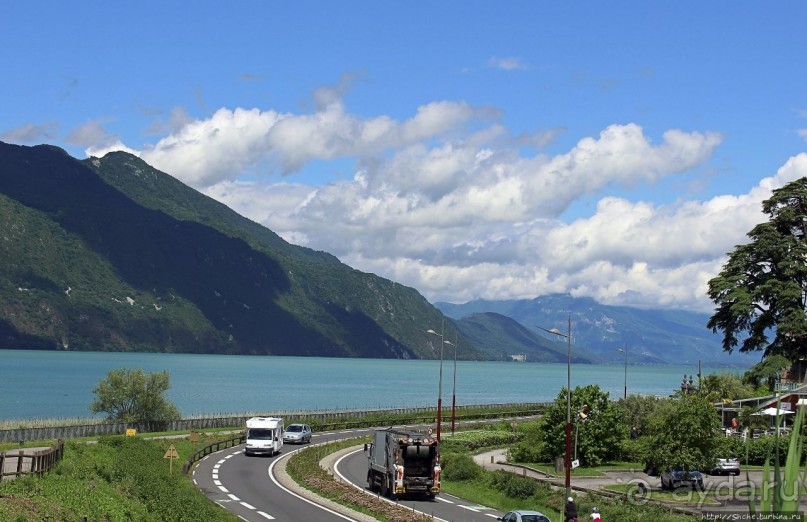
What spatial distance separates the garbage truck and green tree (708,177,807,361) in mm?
47197

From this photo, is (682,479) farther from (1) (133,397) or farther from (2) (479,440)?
(1) (133,397)

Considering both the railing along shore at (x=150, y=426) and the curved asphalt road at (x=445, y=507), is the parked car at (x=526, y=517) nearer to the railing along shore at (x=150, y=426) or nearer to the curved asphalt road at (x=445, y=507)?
the curved asphalt road at (x=445, y=507)

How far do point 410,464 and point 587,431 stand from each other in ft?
81.1

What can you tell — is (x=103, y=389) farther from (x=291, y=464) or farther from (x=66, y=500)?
(x=66, y=500)

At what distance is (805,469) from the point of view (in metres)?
6.98

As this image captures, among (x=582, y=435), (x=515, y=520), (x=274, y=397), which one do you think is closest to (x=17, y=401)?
(x=274, y=397)

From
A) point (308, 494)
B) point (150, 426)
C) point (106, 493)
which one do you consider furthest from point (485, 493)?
point (150, 426)

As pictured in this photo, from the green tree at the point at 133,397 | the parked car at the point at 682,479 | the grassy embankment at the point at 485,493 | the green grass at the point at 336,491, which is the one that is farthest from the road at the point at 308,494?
the green tree at the point at 133,397

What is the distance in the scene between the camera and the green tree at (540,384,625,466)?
67875 millimetres

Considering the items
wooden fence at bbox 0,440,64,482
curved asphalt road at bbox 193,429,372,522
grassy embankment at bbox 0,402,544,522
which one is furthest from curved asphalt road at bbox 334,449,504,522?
wooden fence at bbox 0,440,64,482

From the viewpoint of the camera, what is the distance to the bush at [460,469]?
57312 millimetres

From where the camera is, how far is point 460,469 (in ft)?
190

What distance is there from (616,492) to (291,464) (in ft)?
71.2

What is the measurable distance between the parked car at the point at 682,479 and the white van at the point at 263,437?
28.6m
